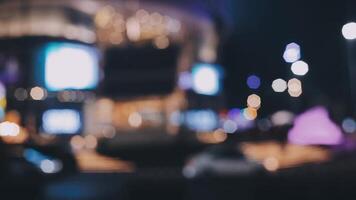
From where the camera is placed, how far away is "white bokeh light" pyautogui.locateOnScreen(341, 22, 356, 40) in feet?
13.2

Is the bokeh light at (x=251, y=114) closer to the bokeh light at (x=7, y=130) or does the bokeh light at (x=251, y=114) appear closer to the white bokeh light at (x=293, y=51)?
the bokeh light at (x=7, y=130)

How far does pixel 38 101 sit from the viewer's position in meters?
16.7

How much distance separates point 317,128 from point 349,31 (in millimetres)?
1837

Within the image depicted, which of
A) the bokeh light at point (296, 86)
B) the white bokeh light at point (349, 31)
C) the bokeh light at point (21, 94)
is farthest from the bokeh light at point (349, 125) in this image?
the bokeh light at point (21, 94)

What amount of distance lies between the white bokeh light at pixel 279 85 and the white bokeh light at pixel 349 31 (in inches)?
317

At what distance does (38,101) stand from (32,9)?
538 centimetres

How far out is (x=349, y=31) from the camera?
4133 millimetres

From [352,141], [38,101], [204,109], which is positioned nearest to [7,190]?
[352,141]

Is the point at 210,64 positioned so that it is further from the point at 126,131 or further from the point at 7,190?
the point at 7,190

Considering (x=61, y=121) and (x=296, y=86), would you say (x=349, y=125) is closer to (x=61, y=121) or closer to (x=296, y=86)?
(x=296, y=86)

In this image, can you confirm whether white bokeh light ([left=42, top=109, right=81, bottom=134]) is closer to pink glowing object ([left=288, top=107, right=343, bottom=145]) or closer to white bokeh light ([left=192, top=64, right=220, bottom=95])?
white bokeh light ([left=192, top=64, right=220, bottom=95])

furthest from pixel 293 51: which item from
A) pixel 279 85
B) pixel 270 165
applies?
pixel 279 85

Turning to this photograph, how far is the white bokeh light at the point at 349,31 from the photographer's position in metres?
4.02

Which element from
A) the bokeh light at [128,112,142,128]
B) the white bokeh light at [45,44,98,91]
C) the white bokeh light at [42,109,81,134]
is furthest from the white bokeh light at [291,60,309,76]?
the white bokeh light at [42,109,81,134]
